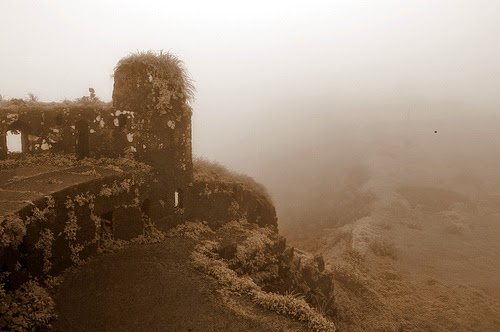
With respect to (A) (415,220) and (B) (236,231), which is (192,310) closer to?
(B) (236,231)

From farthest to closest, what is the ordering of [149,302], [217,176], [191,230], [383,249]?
[383,249] < [217,176] < [191,230] < [149,302]

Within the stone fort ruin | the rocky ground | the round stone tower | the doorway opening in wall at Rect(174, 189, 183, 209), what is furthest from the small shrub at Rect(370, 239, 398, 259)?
the rocky ground

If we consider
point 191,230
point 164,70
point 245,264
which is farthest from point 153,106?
point 245,264

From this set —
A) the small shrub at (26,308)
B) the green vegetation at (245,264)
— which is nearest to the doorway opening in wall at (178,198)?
the green vegetation at (245,264)

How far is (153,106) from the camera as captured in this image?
14078mm

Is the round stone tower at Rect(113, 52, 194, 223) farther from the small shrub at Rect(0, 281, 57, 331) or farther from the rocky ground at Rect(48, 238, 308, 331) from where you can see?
the small shrub at Rect(0, 281, 57, 331)

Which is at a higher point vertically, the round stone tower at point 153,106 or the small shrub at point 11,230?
the round stone tower at point 153,106

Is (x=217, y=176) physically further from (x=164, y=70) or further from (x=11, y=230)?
(x=11, y=230)

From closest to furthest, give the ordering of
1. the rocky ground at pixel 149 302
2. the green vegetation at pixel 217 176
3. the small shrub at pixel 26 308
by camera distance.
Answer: the small shrub at pixel 26 308 → the rocky ground at pixel 149 302 → the green vegetation at pixel 217 176

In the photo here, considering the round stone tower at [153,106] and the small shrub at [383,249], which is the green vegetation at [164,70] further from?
the small shrub at [383,249]

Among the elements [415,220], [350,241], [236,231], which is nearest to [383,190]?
[415,220]

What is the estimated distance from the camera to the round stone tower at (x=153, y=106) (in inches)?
551

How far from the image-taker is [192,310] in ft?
29.2

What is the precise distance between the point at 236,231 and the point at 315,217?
21.6 metres
